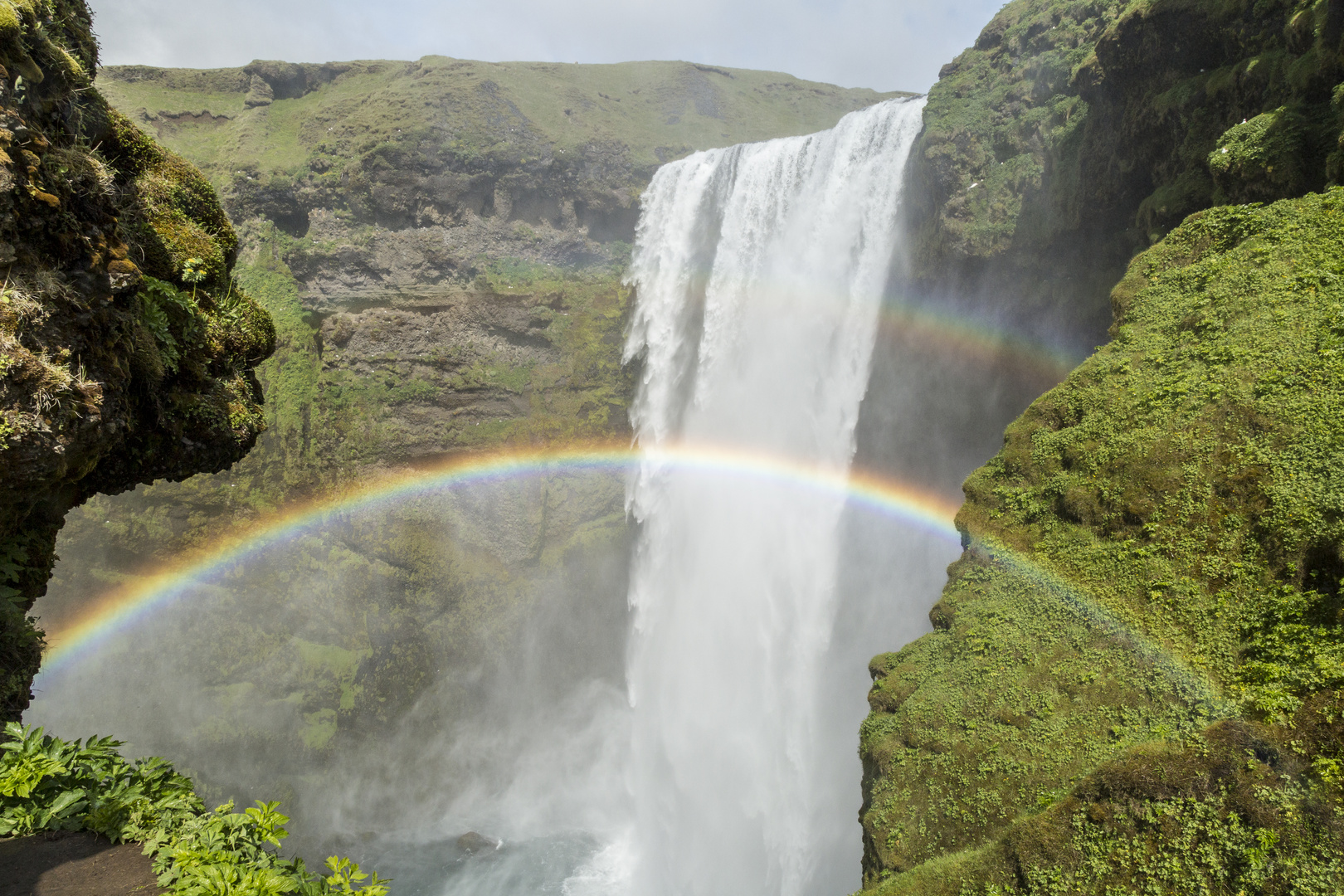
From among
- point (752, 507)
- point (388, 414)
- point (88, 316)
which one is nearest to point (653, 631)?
point (752, 507)

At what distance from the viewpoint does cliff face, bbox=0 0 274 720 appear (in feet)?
14.8

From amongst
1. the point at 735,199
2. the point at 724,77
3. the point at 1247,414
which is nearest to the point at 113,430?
the point at 1247,414

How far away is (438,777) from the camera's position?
2609 cm

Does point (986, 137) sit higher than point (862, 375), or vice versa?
point (986, 137)

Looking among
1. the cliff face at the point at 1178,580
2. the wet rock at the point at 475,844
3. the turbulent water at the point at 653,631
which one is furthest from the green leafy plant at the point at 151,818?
the wet rock at the point at 475,844

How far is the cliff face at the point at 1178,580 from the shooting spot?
6051 mm

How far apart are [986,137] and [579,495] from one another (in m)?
18.8

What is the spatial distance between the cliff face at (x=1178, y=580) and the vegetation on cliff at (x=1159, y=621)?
0.02 metres

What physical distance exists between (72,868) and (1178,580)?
381 inches

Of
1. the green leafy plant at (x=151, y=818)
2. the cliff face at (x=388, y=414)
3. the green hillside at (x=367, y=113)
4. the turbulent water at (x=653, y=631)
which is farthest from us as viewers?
the green hillside at (x=367, y=113)

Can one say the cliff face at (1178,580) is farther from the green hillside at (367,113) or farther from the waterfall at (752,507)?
the green hillside at (367,113)

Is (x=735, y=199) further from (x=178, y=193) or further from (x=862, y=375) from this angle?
(x=178, y=193)

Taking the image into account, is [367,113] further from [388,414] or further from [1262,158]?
[1262,158]

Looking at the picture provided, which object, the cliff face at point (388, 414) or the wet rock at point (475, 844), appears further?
the cliff face at point (388, 414)
